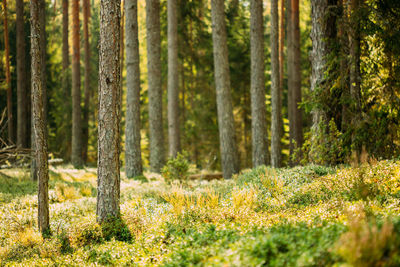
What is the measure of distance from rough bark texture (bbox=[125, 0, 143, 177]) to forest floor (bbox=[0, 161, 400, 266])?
4.76 metres

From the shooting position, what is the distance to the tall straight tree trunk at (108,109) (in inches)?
264

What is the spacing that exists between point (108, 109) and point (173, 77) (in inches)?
363

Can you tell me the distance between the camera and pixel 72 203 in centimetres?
904

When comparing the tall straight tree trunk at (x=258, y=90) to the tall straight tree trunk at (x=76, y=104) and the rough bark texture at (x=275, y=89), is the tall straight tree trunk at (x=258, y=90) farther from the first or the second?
the tall straight tree trunk at (x=76, y=104)

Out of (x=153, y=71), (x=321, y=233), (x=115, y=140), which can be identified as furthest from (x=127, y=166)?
(x=321, y=233)

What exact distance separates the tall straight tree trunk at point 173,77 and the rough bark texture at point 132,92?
84.2 inches

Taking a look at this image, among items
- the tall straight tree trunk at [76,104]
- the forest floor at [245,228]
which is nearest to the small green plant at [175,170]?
the forest floor at [245,228]

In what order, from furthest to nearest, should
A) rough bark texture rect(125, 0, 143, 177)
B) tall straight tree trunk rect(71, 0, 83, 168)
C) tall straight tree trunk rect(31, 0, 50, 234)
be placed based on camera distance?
tall straight tree trunk rect(71, 0, 83, 168), rough bark texture rect(125, 0, 143, 177), tall straight tree trunk rect(31, 0, 50, 234)

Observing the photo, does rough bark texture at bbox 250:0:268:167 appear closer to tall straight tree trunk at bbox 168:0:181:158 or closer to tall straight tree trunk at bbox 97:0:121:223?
tall straight tree trunk at bbox 168:0:181:158

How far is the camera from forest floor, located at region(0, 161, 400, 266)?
3592 mm

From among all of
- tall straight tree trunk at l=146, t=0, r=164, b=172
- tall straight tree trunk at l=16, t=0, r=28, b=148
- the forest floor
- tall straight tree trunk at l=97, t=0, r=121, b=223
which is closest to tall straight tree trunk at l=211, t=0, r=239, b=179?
tall straight tree trunk at l=146, t=0, r=164, b=172

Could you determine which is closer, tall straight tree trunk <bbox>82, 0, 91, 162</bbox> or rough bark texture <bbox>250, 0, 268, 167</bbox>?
rough bark texture <bbox>250, 0, 268, 167</bbox>

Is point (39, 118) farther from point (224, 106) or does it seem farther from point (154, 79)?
point (154, 79)

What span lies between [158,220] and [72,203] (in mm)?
3596
